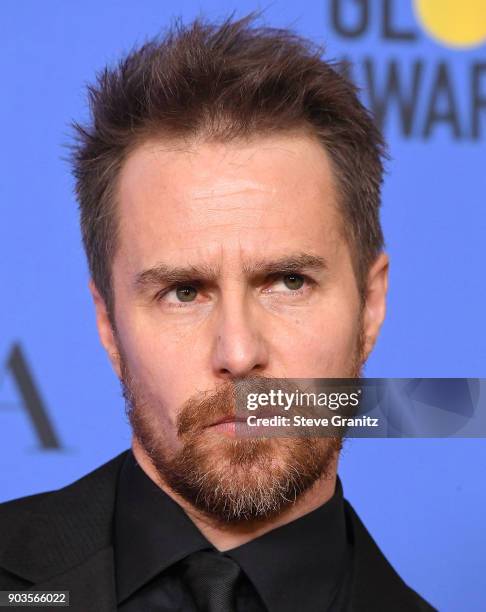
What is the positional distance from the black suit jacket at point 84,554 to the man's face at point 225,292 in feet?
0.52

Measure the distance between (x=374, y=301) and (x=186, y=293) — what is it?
407mm

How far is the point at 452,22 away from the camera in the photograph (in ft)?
9.20

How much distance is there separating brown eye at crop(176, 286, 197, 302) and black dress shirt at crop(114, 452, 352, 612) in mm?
314

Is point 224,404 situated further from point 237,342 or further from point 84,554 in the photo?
point 84,554

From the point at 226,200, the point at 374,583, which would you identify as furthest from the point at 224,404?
the point at 374,583

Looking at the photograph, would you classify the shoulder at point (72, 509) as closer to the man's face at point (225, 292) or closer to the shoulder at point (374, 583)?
the man's face at point (225, 292)

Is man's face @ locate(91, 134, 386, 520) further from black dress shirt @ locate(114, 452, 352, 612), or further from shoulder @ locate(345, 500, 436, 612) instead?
shoulder @ locate(345, 500, 436, 612)

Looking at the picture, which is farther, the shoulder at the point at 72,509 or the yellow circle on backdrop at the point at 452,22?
the yellow circle on backdrop at the point at 452,22

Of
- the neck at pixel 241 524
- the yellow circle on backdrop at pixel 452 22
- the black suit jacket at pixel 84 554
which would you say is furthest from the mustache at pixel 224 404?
the yellow circle on backdrop at pixel 452 22

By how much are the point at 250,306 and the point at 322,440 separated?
257 mm

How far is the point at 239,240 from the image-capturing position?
6.04ft

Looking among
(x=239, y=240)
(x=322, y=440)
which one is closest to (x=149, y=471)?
(x=322, y=440)

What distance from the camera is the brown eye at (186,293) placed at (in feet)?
6.15

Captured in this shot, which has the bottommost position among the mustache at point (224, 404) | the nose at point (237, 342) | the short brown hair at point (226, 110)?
the mustache at point (224, 404)
